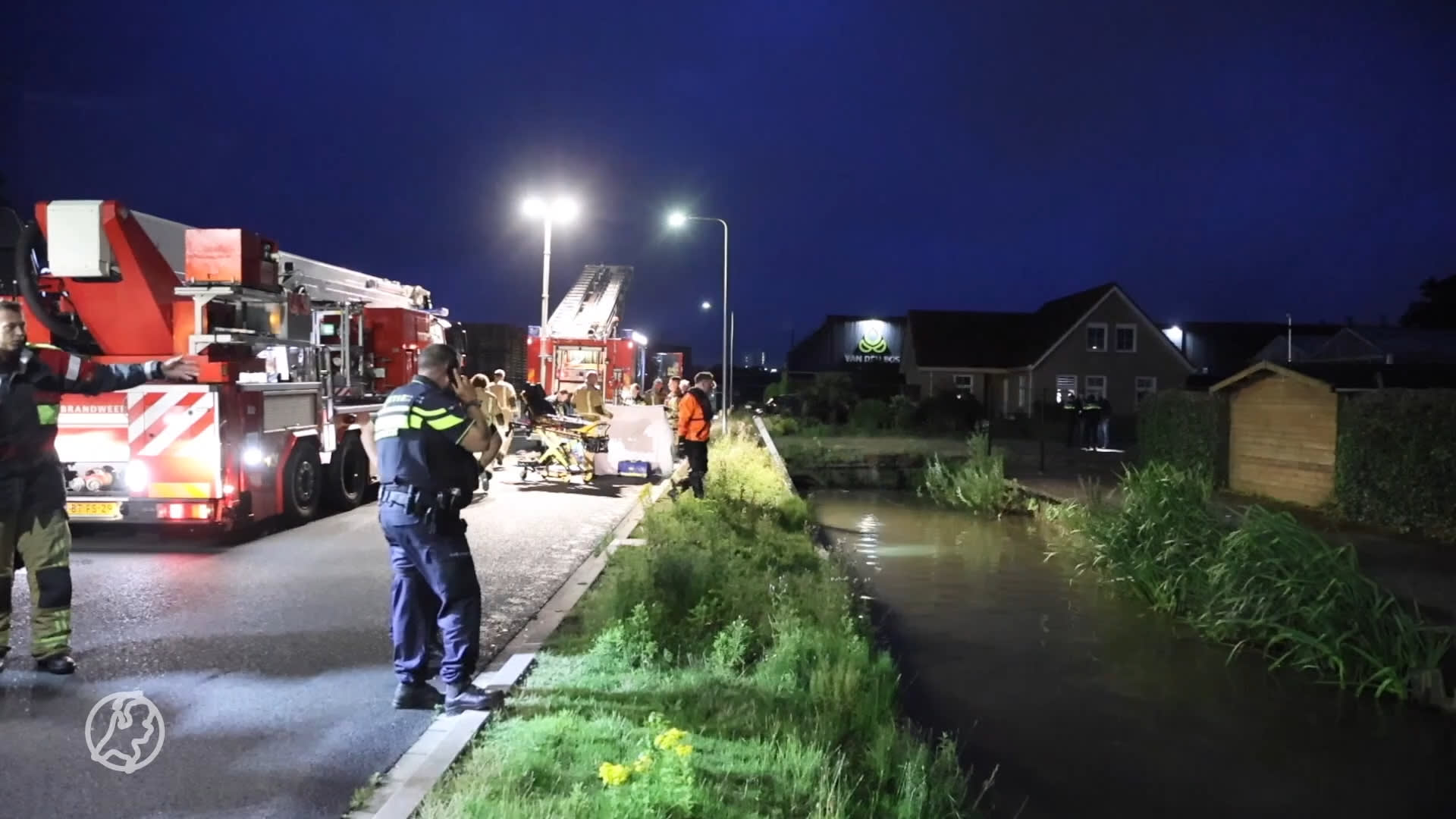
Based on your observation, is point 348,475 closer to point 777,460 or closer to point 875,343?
point 777,460

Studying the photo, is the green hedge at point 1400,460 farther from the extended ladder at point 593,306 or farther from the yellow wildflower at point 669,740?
the extended ladder at point 593,306

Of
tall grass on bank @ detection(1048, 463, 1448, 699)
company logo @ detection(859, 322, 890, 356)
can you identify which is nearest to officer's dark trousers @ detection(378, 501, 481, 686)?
tall grass on bank @ detection(1048, 463, 1448, 699)

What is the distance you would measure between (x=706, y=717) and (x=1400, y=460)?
10.5 meters

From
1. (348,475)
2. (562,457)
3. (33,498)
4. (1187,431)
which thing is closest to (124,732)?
(33,498)

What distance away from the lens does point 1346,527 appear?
12719 millimetres

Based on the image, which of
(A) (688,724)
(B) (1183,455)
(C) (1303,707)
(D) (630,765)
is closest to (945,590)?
(C) (1303,707)

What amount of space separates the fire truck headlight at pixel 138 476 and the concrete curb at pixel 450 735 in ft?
13.8

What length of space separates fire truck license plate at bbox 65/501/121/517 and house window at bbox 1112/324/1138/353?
41144 mm

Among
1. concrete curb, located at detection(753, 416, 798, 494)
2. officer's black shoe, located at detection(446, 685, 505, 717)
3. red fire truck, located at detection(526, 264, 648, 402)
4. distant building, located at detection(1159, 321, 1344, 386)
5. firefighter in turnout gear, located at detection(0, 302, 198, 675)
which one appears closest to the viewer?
officer's black shoe, located at detection(446, 685, 505, 717)

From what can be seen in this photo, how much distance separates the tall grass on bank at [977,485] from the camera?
17406 millimetres

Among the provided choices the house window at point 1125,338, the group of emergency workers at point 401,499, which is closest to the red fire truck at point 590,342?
the group of emergency workers at point 401,499

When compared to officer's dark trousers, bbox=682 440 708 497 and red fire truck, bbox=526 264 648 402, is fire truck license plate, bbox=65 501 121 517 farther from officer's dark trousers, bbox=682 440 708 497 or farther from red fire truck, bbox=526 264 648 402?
red fire truck, bbox=526 264 648 402

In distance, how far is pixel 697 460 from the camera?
13.1 metres

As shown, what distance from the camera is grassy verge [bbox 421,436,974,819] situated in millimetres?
4176
